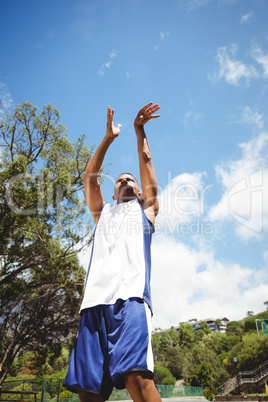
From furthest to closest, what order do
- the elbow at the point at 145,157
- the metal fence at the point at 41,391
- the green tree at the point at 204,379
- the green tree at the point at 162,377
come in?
the green tree at the point at 162,377 < the green tree at the point at 204,379 < the metal fence at the point at 41,391 < the elbow at the point at 145,157

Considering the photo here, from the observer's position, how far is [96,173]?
6.55 feet

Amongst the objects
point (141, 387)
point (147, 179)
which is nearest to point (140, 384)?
point (141, 387)

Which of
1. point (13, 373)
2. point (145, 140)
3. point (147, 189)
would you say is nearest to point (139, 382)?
point (147, 189)

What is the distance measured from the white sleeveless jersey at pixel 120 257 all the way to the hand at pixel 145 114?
675 mm

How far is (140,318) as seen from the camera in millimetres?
1334

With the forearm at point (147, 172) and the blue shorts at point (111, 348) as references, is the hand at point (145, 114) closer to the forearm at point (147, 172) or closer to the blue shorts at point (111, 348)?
the forearm at point (147, 172)

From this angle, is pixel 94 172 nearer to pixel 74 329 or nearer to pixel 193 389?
pixel 74 329

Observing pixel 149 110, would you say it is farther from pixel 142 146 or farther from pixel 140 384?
pixel 140 384

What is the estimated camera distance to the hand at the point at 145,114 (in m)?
2.21

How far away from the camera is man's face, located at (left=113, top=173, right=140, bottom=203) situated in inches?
82.1

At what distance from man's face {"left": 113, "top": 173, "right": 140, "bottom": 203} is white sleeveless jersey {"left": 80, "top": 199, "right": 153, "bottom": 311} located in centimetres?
12

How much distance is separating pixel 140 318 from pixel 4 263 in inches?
559

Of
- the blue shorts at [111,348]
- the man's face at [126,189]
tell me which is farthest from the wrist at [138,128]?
the blue shorts at [111,348]

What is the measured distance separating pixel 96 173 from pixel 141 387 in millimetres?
1317
